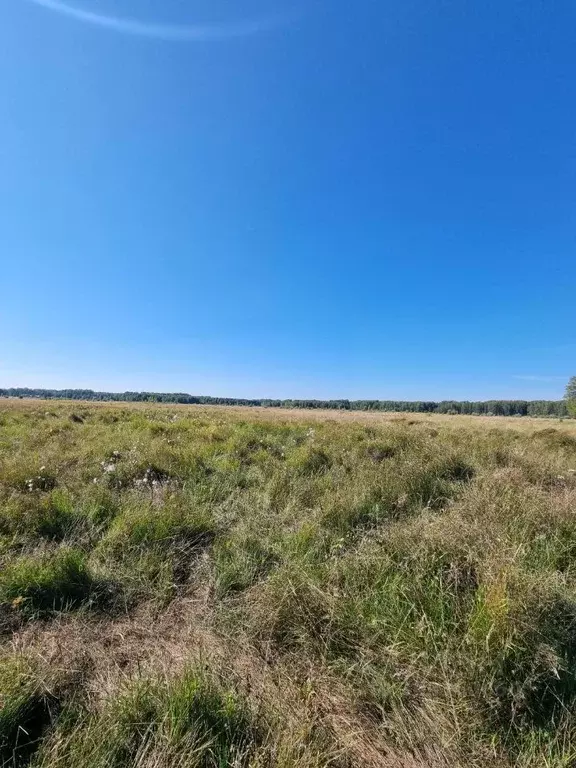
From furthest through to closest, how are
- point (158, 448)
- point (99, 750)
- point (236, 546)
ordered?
point (158, 448), point (236, 546), point (99, 750)

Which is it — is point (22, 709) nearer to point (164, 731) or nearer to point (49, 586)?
point (164, 731)

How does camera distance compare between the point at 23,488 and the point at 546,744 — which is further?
the point at 23,488

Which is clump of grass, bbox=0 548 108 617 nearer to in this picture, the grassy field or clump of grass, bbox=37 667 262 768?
the grassy field

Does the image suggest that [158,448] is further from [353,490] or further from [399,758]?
[399,758]

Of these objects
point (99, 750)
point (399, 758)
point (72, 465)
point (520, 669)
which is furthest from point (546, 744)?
point (72, 465)

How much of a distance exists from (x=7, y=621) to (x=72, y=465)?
193 inches

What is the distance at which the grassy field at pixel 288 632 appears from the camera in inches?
77.5

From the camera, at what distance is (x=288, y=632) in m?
2.84

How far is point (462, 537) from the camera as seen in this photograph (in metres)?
3.66

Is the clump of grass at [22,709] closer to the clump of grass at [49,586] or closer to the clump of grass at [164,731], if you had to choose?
the clump of grass at [164,731]

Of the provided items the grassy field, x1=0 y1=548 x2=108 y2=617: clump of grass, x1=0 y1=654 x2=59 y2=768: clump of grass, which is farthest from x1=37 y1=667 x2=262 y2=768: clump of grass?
x1=0 y1=548 x2=108 y2=617: clump of grass

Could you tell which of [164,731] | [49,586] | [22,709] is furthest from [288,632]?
[49,586]

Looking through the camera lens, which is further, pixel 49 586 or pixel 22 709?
pixel 49 586

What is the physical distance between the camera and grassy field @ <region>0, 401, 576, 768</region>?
6.46 ft
